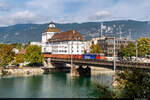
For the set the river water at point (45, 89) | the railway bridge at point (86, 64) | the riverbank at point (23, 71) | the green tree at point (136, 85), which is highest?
the green tree at point (136, 85)

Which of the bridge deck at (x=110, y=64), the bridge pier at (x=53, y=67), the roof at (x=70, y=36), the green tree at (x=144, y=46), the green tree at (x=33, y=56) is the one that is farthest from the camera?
the roof at (x=70, y=36)

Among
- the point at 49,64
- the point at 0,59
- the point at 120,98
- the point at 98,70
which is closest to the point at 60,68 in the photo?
the point at 49,64

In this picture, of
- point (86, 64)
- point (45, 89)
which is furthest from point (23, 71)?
point (45, 89)

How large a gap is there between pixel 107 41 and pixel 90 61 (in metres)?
69.2

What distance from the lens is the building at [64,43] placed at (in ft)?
386

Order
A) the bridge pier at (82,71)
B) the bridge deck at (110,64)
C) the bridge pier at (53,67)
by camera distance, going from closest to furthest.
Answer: the bridge deck at (110,64), the bridge pier at (82,71), the bridge pier at (53,67)

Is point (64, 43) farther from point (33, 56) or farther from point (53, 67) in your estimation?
point (33, 56)

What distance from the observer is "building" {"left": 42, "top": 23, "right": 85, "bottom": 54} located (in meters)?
118

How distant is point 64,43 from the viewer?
400 feet

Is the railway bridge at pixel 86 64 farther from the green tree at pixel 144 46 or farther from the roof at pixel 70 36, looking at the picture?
the green tree at pixel 144 46

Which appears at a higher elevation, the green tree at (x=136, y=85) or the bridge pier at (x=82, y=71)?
the green tree at (x=136, y=85)

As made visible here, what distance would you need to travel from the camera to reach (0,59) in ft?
309

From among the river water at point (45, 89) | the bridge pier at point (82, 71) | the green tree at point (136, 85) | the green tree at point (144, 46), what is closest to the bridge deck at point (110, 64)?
the bridge pier at point (82, 71)

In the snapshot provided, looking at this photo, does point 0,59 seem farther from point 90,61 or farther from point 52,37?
Result: point 52,37
